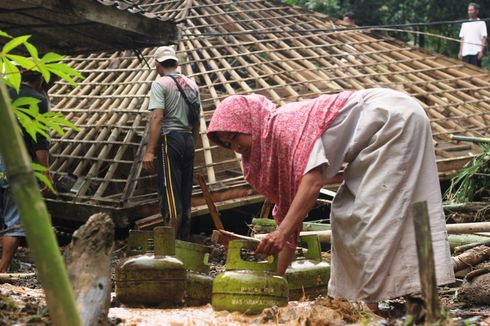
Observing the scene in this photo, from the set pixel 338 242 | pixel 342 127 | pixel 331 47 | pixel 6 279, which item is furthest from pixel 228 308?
pixel 331 47

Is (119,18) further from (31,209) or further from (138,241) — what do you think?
(31,209)

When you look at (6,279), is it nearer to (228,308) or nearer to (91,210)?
(228,308)

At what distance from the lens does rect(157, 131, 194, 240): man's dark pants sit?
237 inches

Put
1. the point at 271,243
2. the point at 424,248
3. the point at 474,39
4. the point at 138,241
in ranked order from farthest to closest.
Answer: the point at 474,39 → the point at 138,241 → the point at 271,243 → the point at 424,248

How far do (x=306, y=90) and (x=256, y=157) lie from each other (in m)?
5.40

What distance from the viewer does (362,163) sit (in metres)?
3.40

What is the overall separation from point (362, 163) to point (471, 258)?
1349 millimetres

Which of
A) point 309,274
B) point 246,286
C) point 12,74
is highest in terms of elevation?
point 12,74

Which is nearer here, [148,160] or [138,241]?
[138,241]

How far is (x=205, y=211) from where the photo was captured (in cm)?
653

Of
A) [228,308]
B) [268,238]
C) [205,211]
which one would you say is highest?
[268,238]

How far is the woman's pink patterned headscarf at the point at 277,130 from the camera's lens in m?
3.28

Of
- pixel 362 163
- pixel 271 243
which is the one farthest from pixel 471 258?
pixel 271 243

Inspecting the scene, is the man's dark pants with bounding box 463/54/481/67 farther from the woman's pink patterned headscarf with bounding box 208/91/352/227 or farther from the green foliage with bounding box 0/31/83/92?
the green foliage with bounding box 0/31/83/92
